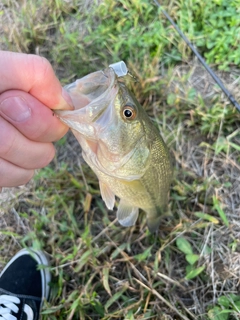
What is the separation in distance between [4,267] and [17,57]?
1855 millimetres

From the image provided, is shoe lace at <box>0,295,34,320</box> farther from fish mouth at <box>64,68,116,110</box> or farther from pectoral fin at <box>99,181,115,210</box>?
fish mouth at <box>64,68,116,110</box>

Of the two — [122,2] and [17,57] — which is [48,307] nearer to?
[17,57]

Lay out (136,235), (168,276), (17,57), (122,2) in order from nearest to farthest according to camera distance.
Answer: (17,57), (168,276), (136,235), (122,2)

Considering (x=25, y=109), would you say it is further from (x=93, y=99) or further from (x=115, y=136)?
(x=115, y=136)

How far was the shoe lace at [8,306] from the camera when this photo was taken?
238 centimetres

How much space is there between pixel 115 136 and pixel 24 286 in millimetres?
1600

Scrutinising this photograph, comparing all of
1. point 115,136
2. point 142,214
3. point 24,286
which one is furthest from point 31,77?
point 24,286

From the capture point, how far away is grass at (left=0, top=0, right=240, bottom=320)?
7.74 feet

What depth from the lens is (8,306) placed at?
8.00ft

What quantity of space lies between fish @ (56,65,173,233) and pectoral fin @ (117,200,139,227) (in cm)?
19

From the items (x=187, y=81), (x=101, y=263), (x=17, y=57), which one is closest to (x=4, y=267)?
(x=101, y=263)

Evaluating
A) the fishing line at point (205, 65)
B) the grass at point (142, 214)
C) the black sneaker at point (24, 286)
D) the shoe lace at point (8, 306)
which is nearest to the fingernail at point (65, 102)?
the grass at point (142, 214)

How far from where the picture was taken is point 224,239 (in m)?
2.50

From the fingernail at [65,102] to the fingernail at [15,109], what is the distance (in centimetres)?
15
